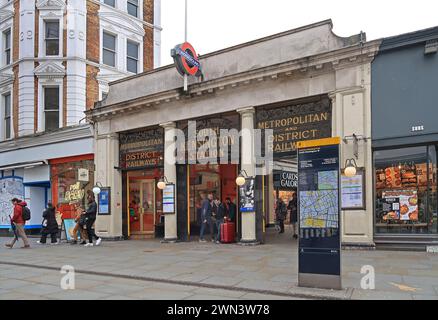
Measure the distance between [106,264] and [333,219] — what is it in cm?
635

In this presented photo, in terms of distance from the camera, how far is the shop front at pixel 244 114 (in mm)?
12859

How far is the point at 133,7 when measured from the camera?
25594 millimetres

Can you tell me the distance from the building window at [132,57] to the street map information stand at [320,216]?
63.2ft

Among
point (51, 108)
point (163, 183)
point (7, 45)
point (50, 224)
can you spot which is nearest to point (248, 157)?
point (163, 183)

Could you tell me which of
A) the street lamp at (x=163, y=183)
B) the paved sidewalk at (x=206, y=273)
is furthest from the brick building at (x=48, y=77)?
the paved sidewalk at (x=206, y=273)

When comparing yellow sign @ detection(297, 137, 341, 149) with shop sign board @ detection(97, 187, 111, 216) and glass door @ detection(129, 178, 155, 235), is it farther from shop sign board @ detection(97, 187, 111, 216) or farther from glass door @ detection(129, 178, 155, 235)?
glass door @ detection(129, 178, 155, 235)

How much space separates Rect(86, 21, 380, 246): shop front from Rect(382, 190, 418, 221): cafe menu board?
655 millimetres

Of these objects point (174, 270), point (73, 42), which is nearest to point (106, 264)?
point (174, 270)

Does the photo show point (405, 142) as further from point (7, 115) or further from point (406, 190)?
point (7, 115)

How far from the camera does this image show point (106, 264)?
11250mm

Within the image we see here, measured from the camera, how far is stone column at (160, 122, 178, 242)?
1655 centimetres

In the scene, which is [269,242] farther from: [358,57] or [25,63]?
[25,63]

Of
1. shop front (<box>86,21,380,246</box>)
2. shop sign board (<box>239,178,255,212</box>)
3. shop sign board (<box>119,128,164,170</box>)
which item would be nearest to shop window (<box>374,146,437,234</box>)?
shop front (<box>86,21,380,246</box>)

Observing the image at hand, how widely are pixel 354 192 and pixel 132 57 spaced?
17.1 metres
